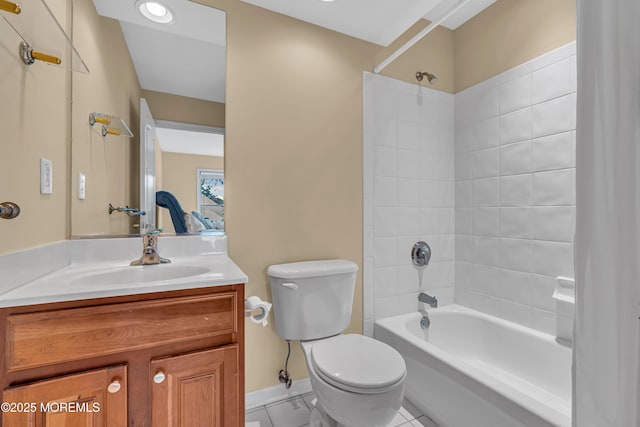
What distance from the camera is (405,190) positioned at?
80.9 inches

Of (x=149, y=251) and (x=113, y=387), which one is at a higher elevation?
(x=149, y=251)

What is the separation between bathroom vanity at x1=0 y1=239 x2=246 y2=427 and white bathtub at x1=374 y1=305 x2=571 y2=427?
3.15 ft

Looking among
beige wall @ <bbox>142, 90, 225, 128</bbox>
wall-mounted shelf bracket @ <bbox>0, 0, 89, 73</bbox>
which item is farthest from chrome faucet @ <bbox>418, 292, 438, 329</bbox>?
wall-mounted shelf bracket @ <bbox>0, 0, 89, 73</bbox>

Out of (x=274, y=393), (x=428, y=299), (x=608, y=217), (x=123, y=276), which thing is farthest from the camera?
(x=428, y=299)

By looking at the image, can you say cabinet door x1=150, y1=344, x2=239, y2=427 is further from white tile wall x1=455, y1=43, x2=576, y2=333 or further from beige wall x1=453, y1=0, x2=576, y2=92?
beige wall x1=453, y1=0, x2=576, y2=92

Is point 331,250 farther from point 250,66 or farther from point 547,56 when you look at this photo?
point 547,56

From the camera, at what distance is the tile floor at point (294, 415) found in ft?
4.94

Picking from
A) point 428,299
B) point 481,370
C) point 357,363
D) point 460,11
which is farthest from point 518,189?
point 357,363

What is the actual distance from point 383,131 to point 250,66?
927 millimetres

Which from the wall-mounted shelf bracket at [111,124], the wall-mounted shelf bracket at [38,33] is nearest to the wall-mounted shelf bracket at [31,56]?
the wall-mounted shelf bracket at [38,33]

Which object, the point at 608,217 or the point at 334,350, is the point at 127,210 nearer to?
Result: the point at 334,350

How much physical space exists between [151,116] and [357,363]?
1.54m

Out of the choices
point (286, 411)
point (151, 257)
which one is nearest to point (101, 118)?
point (151, 257)

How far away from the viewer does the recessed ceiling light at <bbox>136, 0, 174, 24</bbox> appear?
1.42 metres
